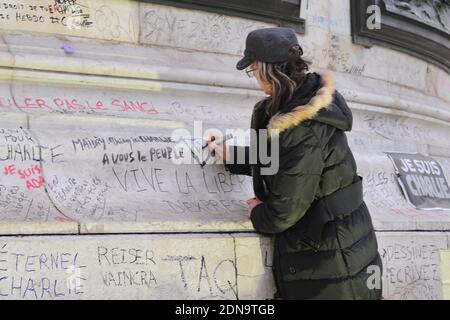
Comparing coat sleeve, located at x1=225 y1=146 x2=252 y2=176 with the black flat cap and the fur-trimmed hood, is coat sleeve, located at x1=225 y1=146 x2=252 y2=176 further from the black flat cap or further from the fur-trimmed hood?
the black flat cap

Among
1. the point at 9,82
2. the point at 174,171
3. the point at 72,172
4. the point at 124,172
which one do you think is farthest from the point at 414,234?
the point at 9,82

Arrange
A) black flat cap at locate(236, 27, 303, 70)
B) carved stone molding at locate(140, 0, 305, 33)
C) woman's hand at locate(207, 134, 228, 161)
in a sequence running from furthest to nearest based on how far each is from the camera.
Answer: carved stone molding at locate(140, 0, 305, 33)
woman's hand at locate(207, 134, 228, 161)
black flat cap at locate(236, 27, 303, 70)

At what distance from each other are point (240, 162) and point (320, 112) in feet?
3.38

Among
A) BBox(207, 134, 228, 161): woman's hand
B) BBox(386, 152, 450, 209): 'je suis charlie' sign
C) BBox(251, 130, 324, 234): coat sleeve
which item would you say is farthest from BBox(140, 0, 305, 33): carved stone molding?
BBox(251, 130, 324, 234): coat sleeve

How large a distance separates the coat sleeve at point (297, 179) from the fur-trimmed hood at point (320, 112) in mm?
107

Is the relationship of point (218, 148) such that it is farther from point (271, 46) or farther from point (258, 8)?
point (258, 8)

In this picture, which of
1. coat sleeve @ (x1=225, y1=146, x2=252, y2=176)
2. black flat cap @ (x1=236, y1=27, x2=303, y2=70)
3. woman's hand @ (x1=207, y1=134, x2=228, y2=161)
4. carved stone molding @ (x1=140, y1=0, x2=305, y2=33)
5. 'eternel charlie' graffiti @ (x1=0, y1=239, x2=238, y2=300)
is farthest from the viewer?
carved stone molding @ (x1=140, y1=0, x2=305, y2=33)

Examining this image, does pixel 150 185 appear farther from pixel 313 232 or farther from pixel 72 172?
pixel 313 232

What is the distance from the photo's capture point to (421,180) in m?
6.07

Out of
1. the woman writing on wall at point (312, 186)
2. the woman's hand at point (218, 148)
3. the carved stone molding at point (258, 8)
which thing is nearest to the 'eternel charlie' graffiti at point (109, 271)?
the woman writing on wall at point (312, 186)

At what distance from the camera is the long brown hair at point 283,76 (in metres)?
3.64

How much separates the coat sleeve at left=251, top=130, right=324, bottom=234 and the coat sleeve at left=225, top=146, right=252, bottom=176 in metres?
0.77

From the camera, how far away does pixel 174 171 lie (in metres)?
4.54

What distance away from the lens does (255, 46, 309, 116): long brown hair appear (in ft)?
11.9
